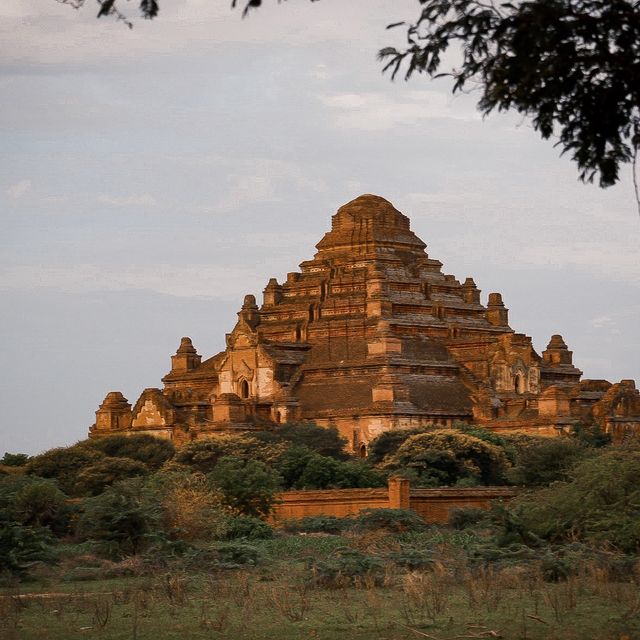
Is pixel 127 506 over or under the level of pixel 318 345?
under

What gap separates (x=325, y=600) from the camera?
23672mm

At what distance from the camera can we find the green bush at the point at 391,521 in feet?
122

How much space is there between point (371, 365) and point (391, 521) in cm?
2535

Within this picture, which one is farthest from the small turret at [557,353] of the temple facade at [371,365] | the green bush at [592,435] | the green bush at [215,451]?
the green bush at [215,451]

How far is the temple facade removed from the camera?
61.2m

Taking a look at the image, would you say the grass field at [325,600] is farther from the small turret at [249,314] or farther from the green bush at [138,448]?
the small turret at [249,314]

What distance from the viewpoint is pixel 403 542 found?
112 ft

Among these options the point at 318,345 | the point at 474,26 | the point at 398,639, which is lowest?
the point at 398,639

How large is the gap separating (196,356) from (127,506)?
39038mm

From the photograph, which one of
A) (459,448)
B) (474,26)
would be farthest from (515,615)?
(459,448)

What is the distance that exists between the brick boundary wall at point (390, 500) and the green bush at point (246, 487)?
604 mm

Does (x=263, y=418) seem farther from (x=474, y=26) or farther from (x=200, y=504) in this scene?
(x=474, y=26)

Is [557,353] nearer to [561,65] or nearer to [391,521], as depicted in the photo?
[391,521]

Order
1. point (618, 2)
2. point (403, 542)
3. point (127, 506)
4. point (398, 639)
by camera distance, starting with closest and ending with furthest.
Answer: point (618, 2), point (398, 639), point (127, 506), point (403, 542)
